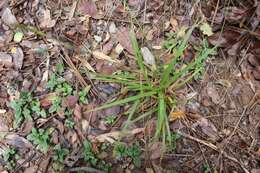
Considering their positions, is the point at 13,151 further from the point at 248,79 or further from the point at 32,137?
the point at 248,79

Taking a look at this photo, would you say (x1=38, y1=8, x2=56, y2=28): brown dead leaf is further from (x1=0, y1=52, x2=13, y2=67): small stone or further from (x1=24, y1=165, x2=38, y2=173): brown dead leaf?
(x1=24, y1=165, x2=38, y2=173): brown dead leaf

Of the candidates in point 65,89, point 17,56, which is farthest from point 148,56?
point 17,56

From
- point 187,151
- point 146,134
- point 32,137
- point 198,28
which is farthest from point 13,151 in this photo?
point 198,28

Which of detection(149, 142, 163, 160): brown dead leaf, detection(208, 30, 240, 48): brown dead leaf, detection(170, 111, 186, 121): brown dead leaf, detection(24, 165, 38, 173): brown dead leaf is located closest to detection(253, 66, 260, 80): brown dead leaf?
detection(208, 30, 240, 48): brown dead leaf

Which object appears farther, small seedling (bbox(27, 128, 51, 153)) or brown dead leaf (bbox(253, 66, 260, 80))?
brown dead leaf (bbox(253, 66, 260, 80))

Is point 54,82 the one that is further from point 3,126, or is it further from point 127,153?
point 127,153

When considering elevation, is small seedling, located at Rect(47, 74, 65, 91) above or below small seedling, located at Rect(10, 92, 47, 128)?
above
